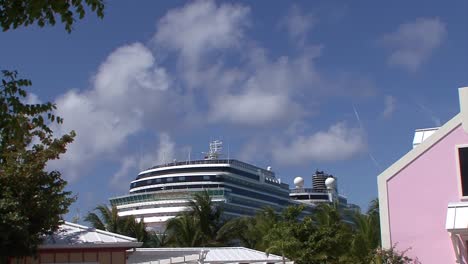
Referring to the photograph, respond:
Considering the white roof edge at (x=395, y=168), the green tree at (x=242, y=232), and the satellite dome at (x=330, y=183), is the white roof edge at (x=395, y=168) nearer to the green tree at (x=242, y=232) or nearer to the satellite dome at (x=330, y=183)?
the green tree at (x=242, y=232)

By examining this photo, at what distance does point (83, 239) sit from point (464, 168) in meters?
10.4

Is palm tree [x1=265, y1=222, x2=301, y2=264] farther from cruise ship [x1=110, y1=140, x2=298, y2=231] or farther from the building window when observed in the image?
cruise ship [x1=110, y1=140, x2=298, y2=231]

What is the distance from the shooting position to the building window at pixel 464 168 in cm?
1792

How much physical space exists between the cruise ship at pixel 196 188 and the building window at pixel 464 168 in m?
61.3

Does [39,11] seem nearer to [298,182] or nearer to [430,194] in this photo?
[430,194]

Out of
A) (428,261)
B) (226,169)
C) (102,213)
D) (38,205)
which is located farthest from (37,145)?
(226,169)

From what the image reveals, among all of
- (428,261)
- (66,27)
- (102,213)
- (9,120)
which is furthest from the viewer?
(102,213)

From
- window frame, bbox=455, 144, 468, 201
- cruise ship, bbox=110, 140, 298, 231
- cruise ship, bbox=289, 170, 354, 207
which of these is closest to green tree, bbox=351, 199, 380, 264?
window frame, bbox=455, 144, 468, 201

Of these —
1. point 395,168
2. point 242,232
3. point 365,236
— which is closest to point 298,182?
point 242,232

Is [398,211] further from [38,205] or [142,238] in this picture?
[142,238]

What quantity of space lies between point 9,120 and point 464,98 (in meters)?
14.7

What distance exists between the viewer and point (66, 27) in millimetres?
5785

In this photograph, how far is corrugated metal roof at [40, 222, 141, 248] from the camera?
57.8 feet

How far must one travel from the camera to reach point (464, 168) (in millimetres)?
18016
